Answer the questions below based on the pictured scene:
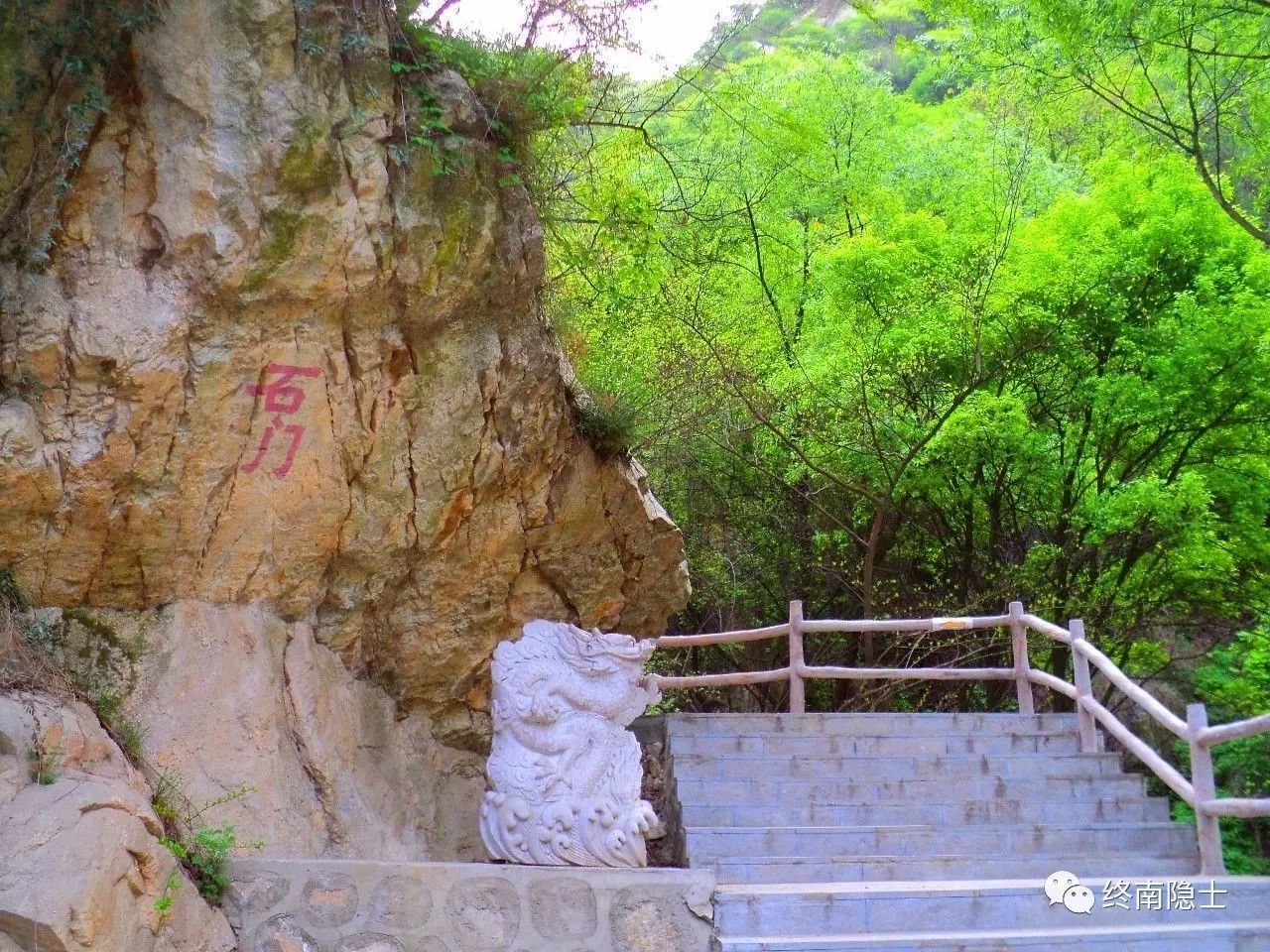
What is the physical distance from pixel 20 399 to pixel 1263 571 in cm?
992

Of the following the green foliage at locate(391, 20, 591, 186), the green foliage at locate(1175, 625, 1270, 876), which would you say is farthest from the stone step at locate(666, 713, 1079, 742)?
the green foliage at locate(391, 20, 591, 186)

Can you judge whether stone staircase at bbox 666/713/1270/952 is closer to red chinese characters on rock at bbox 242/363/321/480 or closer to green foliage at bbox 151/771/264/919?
green foliage at bbox 151/771/264/919

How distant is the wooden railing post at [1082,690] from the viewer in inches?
302

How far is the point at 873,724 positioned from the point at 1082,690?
1479mm

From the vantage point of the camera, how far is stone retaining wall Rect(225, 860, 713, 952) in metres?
4.14

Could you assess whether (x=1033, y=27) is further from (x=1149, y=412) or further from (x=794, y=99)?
(x=794, y=99)

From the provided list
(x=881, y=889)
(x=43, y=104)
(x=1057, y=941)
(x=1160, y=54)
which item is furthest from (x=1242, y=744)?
(x=43, y=104)

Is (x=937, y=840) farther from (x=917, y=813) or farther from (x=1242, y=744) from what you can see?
(x=1242, y=744)

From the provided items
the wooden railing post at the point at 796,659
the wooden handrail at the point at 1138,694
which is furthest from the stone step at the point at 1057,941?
the wooden railing post at the point at 796,659

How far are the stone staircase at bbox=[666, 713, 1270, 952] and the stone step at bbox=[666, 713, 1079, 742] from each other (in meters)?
0.01

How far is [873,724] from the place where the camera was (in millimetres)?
8125

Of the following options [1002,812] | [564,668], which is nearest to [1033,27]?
[1002,812]

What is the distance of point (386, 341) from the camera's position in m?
5.48

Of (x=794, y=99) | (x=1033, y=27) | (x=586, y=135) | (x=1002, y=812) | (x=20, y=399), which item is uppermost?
(x=794, y=99)
